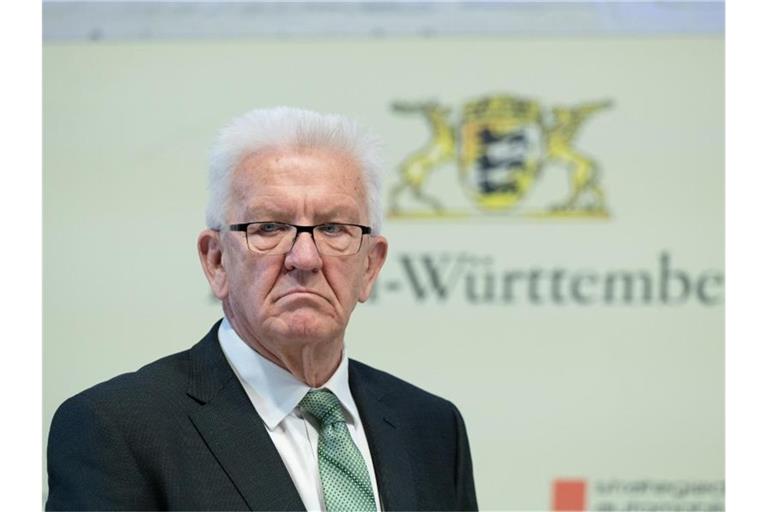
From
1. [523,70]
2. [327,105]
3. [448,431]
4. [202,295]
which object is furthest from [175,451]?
[523,70]

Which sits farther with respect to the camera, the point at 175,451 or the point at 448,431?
the point at 448,431

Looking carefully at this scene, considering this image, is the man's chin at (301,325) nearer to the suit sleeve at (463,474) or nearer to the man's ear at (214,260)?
the man's ear at (214,260)

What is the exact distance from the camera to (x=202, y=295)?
3.12 metres

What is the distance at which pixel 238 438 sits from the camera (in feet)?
5.00

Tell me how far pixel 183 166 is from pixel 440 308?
0.84 m

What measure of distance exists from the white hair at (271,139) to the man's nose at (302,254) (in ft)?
0.40

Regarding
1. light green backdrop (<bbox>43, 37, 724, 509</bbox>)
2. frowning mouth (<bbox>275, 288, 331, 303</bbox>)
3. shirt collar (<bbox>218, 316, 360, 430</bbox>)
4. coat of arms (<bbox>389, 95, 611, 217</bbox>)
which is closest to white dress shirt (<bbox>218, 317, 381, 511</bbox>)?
shirt collar (<bbox>218, 316, 360, 430</bbox>)

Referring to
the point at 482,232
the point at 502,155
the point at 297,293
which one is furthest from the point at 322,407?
the point at 502,155

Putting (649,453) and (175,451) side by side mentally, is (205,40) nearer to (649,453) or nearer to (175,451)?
(649,453)

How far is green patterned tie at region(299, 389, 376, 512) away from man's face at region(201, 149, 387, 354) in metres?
0.10

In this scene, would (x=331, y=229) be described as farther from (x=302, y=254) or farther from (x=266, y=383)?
(x=266, y=383)

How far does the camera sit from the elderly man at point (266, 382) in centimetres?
146

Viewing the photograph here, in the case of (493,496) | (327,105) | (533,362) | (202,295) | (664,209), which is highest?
(327,105)

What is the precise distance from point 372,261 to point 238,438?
0.35m
